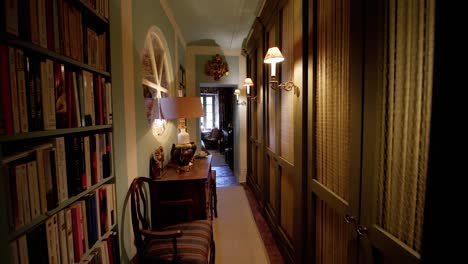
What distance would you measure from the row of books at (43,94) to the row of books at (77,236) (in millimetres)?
373

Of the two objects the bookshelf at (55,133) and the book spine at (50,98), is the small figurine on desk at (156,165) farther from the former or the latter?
the book spine at (50,98)

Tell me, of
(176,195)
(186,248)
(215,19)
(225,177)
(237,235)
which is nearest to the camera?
(186,248)

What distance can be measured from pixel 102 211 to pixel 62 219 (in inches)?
12.8

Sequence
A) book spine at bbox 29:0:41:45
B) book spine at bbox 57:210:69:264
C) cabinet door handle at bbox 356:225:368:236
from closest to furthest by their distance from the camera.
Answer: book spine at bbox 29:0:41:45 < book spine at bbox 57:210:69:264 < cabinet door handle at bbox 356:225:368:236

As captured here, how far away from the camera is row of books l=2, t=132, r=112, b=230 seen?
2.28 ft

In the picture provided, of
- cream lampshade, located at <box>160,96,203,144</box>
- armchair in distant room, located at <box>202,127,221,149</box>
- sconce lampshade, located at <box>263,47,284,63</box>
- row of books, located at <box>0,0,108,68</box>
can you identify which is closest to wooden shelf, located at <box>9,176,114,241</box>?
row of books, located at <box>0,0,108,68</box>

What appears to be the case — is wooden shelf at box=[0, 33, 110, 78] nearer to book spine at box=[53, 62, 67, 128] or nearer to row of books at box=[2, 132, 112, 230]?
book spine at box=[53, 62, 67, 128]

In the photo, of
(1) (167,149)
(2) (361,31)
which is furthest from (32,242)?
(1) (167,149)

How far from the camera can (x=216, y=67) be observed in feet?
15.4

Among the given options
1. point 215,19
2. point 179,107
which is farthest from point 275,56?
point 215,19

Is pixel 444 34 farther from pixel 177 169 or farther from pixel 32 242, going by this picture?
pixel 177 169

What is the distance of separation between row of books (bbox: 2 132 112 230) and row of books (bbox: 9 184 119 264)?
2.4 inches

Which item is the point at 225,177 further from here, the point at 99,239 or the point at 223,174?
the point at 99,239

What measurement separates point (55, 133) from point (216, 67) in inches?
161
